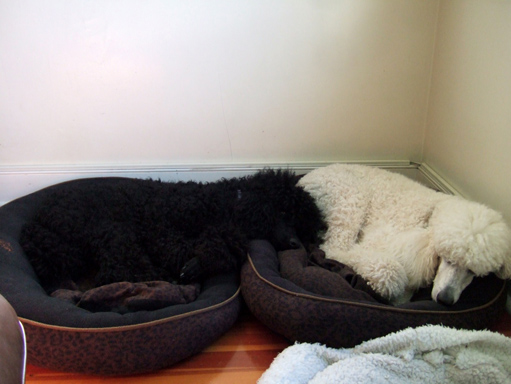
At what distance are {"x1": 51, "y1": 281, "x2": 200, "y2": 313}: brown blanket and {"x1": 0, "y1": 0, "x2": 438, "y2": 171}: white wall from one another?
85cm

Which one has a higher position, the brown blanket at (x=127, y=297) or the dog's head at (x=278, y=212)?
the dog's head at (x=278, y=212)

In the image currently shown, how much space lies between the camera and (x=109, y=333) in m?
1.18

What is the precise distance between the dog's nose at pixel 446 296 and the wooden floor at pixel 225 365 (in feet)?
1.00

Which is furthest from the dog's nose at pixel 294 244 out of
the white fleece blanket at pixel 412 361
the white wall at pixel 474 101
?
the white wall at pixel 474 101

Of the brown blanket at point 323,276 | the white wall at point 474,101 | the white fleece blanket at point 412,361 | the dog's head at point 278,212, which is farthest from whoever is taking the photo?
the dog's head at point 278,212

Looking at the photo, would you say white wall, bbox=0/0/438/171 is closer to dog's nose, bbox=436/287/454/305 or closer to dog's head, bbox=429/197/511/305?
dog's head, bbox=429/197/511/305

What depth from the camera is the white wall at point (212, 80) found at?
1.81 meters

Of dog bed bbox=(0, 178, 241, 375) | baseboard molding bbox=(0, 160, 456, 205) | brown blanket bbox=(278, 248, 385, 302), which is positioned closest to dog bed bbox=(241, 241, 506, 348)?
brown blanket bbox=(278, 248, 385, 302)

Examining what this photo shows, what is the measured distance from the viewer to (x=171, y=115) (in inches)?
77.8

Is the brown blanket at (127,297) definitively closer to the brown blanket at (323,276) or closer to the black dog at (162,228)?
the black dog at (162,228)

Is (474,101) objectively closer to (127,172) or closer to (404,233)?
(404,233)

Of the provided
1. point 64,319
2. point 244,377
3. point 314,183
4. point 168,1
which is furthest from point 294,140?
point 64,319

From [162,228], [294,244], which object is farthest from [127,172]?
[294,244]

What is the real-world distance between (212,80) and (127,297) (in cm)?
110
